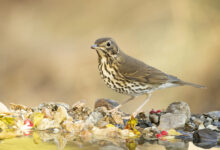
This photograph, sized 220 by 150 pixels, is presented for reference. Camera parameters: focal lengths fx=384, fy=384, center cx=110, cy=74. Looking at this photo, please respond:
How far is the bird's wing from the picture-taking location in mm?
3632

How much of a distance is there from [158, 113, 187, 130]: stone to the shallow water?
39 cm

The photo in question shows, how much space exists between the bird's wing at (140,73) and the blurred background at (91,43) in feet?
8.27

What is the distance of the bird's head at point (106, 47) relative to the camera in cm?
343

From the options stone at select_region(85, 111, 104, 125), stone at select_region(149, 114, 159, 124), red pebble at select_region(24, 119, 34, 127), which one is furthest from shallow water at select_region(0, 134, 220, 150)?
stone at select_region(149, 114, 159, 124)

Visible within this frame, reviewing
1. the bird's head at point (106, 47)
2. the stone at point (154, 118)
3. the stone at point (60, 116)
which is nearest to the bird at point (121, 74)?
the bird's head at point (106, 47)

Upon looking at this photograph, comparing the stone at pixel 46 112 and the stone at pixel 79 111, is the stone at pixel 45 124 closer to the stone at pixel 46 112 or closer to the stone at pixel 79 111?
the stone at pixel 46 112

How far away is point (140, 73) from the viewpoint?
3.75 metres

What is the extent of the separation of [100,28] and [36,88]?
1.64 m

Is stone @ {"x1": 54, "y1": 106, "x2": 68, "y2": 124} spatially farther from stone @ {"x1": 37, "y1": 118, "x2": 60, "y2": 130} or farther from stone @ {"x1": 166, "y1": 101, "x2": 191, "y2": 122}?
stone @ {"x1": 166, "y1": 101, "x2": 191, "y2": 122}

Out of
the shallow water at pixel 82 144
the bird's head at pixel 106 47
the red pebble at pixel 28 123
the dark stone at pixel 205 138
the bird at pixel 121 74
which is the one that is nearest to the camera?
the shallow water at pixel 82 144

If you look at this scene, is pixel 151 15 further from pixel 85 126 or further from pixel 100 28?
pixel 85 126

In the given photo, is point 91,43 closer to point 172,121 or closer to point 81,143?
point 172,121

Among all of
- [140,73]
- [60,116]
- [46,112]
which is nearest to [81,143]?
[60,116]

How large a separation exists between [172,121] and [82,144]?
94 centimetres
